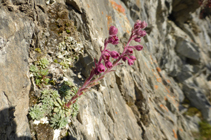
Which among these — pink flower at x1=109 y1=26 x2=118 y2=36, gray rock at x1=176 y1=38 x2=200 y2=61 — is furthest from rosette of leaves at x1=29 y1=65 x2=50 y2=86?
gray rock at x1=176 y1=38 x2=200 y2=61

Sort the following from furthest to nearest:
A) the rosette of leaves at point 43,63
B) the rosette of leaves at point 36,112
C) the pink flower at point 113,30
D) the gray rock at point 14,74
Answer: the rosette of leaves at point 43,63 < the pink flower at point 113,30 < the rosette of leaves at point 36,112 < the gray rock at point 14,74

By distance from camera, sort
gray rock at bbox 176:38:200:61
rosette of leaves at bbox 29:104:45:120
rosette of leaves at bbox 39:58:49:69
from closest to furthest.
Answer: rosette of leaves at bbox 29:104:45:120
rosette of leaves at bbox 39:58:49:69
gray rock at bbox 176:38:200:61

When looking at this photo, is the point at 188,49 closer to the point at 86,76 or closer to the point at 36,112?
the point at 86,76

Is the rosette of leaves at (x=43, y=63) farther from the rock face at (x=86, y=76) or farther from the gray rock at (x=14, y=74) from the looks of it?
the gray rock at (x=14, y=74)

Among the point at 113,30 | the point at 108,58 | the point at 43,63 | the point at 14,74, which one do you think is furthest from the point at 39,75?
the point at 113,30

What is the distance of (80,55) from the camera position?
14.6 ft

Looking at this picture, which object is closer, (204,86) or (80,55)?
(80,55)

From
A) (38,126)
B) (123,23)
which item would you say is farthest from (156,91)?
(38,126)

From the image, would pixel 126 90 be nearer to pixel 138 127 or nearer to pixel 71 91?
pixel 138 127

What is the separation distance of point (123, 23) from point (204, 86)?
15.2m

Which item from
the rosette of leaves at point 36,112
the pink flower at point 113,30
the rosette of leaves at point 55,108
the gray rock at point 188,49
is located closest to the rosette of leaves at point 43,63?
the rosette of leaves at point 55,108

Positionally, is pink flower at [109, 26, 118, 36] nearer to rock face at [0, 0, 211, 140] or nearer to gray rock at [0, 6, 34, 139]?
rock face at [0, 0, 211, 140]

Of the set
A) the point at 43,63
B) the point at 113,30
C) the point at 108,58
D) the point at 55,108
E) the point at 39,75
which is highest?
the point at 43,63

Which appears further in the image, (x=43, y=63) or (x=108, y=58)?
(x=43, y=63)
